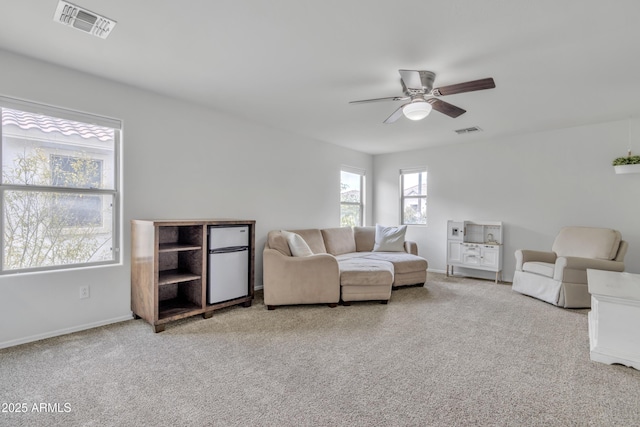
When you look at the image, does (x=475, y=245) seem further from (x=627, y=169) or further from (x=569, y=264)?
(x=627, y=169)

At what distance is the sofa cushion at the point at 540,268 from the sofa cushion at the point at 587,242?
0.39m

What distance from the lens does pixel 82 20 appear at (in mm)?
2080

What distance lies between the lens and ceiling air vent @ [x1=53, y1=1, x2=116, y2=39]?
6.48 feet

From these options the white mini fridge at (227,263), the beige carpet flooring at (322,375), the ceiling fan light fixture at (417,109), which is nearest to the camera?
the beige carpet flooring at (322,375)

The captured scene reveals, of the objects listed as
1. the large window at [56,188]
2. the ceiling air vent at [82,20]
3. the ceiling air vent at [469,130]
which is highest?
the ceiling air vent at [82,20]

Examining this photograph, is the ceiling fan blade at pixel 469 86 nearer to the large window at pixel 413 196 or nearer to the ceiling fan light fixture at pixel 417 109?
the ceiling fan light fixture at pixel 417 109

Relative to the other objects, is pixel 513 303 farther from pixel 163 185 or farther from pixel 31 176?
pixel 31 176

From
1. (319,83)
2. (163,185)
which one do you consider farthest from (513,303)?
(163,185)

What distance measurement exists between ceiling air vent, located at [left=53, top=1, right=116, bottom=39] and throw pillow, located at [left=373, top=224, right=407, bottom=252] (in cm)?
449

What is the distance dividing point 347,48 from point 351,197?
4084 mm

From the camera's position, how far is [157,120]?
3.38 metres

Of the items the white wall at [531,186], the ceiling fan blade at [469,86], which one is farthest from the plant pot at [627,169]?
the ceiling fan blade at [469,86]

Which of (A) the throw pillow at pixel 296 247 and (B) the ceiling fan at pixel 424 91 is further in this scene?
(A) the throw pillow at pixel 296 247

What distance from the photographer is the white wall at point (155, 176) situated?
103 inches
